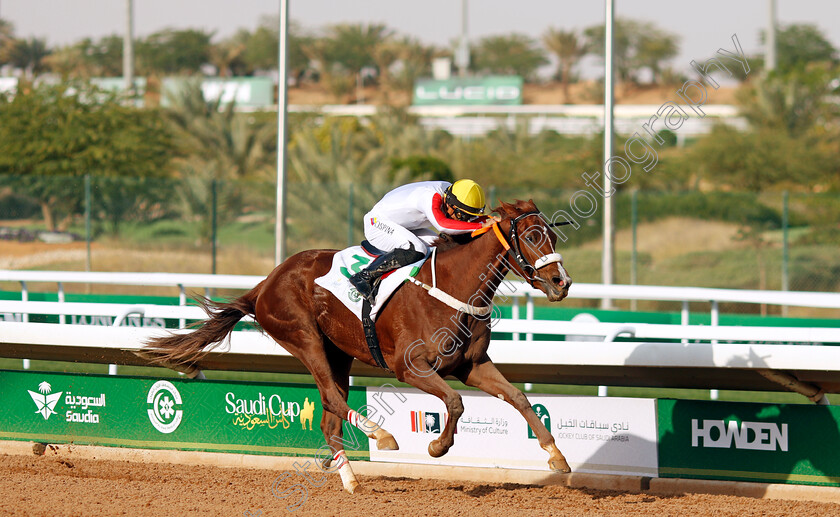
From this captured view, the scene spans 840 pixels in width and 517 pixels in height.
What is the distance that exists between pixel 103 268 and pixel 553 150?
18.4 meters

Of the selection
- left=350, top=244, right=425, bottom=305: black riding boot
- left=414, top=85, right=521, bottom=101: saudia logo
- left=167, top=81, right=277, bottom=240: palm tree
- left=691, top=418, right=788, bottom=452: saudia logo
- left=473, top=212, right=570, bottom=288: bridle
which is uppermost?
left=414, top=85, right=521, bottom=101: saudia logo

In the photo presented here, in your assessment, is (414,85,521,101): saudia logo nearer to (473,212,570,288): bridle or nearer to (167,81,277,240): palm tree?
(167,81,277,240): palm tree

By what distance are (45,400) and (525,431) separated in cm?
361

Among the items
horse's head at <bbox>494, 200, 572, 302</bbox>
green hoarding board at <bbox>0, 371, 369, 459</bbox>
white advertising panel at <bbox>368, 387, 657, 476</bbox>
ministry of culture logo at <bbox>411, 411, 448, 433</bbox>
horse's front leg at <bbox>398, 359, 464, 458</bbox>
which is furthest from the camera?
green hoarding board at <bbox>0, 371, 369, 459</bbox>

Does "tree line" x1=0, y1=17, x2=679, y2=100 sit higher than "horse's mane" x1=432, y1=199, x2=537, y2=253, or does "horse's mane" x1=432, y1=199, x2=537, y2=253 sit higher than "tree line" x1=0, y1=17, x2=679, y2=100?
"tree line" x1=0, y1=17, x2=679, y2=100

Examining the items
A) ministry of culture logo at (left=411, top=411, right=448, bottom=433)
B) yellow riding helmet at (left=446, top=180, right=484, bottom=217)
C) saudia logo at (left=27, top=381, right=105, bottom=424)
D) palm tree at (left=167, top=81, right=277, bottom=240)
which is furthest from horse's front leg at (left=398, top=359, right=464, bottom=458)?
palm tree at (left=167, top=81, right=277, bottom=240)

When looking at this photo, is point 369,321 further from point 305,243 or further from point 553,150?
point 553,150

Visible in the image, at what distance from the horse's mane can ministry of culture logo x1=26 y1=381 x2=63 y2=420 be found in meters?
3.30

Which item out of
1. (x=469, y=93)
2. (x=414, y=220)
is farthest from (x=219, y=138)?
(x=469, y=93)

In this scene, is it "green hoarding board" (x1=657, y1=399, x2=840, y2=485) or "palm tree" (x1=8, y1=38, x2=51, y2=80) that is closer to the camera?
"green hoarding board" (x1=657, y1=399, x2=840, y2=485)

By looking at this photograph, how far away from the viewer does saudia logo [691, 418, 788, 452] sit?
5.63 metres

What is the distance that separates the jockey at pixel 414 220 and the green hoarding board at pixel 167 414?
3.95 feet

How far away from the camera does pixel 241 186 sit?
17766 millimetres

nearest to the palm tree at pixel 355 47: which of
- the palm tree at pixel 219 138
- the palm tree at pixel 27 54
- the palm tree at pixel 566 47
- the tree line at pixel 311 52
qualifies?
the tree line at pixel 311 52
